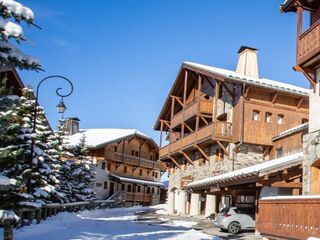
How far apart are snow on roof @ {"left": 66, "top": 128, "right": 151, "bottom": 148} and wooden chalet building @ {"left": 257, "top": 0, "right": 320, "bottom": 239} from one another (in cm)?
3652

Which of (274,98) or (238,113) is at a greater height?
(274,98)

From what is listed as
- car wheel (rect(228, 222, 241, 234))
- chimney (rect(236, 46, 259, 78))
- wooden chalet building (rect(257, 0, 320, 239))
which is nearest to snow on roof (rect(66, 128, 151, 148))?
chimney (rect(236, 46, 259, 78))

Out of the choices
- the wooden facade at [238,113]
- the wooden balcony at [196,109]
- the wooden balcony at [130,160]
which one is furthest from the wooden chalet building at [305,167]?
the wooden balcony at [130,160]

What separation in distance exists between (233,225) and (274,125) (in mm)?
10084

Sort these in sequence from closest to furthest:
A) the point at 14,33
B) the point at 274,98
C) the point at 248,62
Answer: the point at 14,33 → the point at 274,98 → the point at 248,62

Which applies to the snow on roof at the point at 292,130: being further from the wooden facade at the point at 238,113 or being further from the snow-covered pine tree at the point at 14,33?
the snow-covered pine tree at the point at 14,33

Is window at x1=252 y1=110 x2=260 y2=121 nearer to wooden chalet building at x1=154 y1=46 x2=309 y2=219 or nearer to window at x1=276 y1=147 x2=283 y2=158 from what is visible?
wooden chalet building at x1=154 y1=46 x2=309 y2=219

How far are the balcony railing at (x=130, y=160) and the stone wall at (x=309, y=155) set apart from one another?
1533 inches

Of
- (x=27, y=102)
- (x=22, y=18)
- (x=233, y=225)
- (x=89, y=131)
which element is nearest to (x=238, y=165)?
(x=233, y=225)

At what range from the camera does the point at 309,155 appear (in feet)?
50.6

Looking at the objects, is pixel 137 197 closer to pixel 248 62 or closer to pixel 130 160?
pixel 130 160

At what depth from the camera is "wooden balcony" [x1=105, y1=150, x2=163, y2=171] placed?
53.5 metres

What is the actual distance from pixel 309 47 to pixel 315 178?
4379 mm

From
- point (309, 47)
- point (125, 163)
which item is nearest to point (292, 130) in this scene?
point (309, 47)
